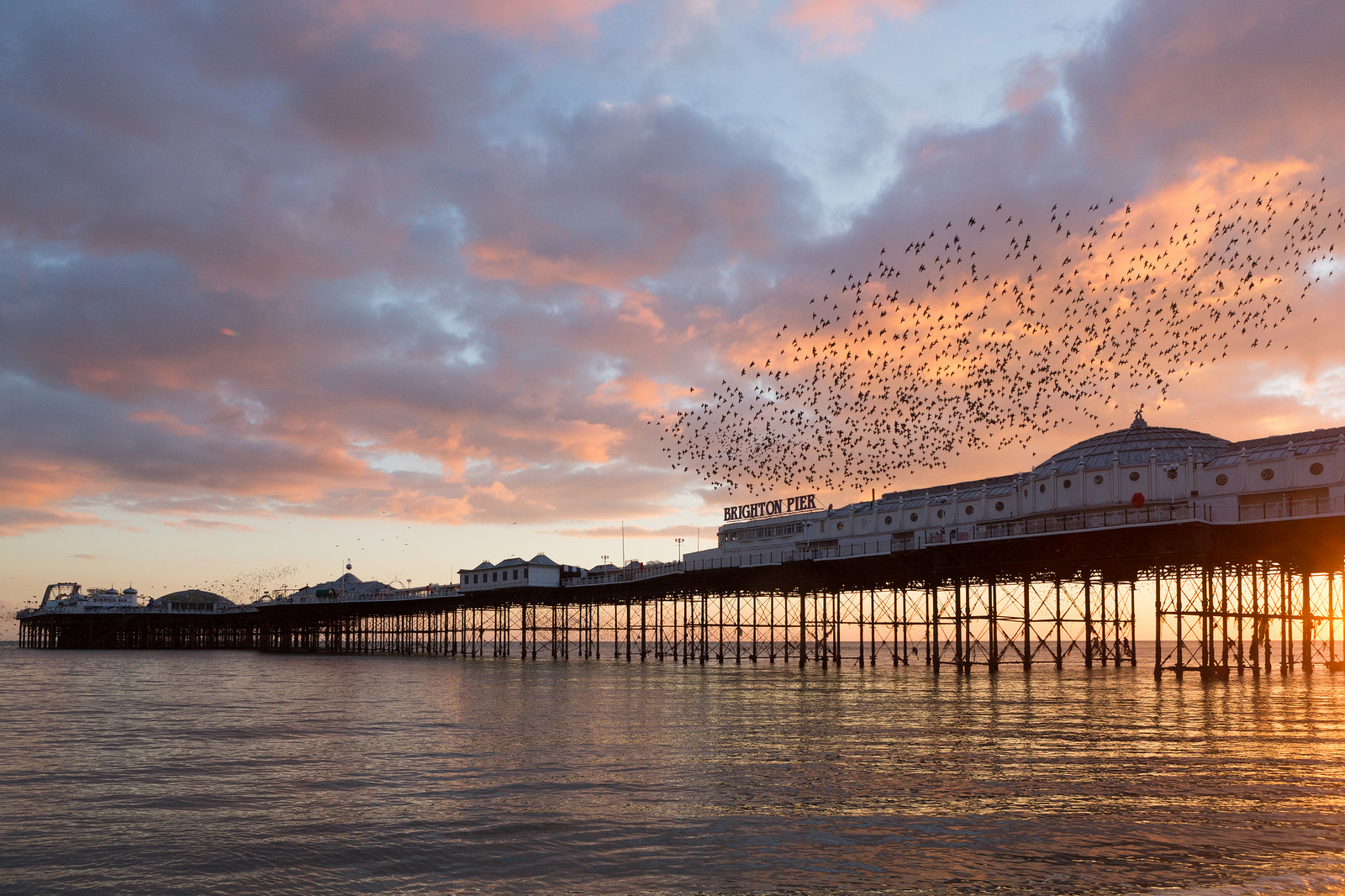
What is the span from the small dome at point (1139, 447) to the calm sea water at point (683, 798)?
2039cm

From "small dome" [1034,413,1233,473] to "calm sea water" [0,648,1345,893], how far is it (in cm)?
2039

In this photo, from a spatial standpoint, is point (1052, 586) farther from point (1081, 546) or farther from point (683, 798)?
point (683, 798)

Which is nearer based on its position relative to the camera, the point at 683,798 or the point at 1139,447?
the point at 683,798

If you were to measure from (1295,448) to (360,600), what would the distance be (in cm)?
11734

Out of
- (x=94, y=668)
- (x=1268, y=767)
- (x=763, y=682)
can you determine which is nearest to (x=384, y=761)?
(x=1268, y=767)

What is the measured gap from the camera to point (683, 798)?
2333cm

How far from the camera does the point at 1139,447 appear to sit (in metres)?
67.9

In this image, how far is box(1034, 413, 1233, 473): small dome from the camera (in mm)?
64750

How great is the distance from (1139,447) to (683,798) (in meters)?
55.4

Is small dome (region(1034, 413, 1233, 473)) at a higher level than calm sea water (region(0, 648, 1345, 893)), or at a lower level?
higher

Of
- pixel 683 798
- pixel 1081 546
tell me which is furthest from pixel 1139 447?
pixel 683 798

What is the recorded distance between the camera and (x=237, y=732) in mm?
38281

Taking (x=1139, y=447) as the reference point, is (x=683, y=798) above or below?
below

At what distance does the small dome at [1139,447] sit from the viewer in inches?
2549
